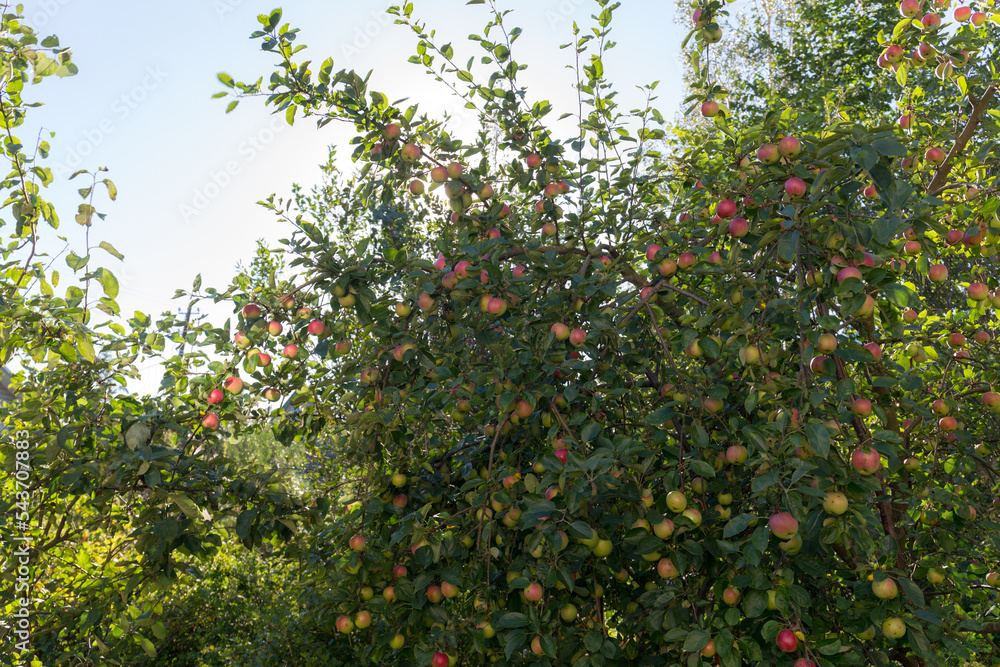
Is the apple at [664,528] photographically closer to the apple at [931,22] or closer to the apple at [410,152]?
the apple at [410,152]

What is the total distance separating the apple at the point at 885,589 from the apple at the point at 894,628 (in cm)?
6

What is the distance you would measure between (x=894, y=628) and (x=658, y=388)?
1.11 meters

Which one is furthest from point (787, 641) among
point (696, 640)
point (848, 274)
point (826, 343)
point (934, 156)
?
point (934, 156)

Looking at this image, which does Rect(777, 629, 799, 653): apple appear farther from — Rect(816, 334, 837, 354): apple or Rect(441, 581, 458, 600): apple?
Rect(441, 581, 458, 600): apple

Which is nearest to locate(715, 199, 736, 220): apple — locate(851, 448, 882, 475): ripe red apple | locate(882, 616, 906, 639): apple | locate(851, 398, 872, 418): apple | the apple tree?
the apple tree

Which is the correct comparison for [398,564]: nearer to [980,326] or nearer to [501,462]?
[501,462]

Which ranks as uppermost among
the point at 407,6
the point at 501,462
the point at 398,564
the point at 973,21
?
the point at 407,6

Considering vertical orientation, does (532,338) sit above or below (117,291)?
below

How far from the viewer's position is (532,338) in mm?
2215

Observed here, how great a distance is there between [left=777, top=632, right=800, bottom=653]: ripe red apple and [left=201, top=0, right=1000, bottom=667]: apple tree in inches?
0.6

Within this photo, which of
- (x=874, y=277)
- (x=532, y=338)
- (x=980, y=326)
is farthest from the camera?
(x=980, y=326)

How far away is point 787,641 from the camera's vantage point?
1688 millimetres

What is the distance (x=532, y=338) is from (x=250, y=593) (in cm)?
401

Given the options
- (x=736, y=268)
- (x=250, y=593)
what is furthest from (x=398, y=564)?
(x=250, y=593)
